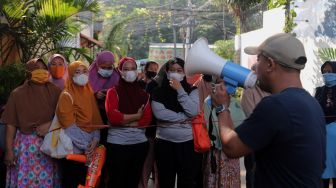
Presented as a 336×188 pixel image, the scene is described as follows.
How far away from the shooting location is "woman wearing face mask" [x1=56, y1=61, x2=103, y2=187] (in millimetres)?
4891

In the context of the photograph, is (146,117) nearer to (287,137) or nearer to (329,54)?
(287,137)

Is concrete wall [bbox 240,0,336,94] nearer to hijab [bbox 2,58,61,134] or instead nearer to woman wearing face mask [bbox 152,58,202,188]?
woman wearing face mask [bbox 152,58,202,188]

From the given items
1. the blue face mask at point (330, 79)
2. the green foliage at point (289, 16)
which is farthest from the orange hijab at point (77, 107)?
the green foliage at point (289, 16)

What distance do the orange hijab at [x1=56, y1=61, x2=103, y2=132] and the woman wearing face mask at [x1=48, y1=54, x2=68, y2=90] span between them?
1.39 ft

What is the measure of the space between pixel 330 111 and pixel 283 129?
12.0ft

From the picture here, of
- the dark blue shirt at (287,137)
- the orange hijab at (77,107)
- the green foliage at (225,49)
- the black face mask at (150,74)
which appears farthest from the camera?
the green foliage at (225,49)

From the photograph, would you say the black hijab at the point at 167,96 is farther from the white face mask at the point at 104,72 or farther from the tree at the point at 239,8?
the tree at the point at 239,8

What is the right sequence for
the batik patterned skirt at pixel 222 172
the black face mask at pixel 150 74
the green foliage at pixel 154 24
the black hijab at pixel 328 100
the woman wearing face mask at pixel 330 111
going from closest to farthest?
the batik patterned skirt at pixel 222 172, the woman wearing face mask at pixel 330 111, the black hijab at pixel 328 100, the black face mask at pixel 150 74, the green foliage at pixel 154 24

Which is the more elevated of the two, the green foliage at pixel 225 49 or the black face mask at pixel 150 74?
the black face mask at pixel 150 74

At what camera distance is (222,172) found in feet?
16.9

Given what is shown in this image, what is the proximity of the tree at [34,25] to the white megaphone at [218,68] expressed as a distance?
4231mm

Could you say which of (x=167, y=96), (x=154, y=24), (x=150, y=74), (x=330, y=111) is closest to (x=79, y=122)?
(x=167, y=96)

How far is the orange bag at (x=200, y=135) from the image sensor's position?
16.4 ft

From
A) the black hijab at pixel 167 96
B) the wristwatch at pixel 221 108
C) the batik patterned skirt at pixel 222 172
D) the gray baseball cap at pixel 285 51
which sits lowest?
the batik patterned skirt at pixel 222 172
